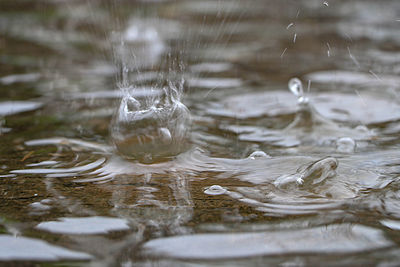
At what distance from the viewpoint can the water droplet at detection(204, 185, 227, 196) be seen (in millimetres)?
1915

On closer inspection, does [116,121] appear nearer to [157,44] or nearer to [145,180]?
[145,180]

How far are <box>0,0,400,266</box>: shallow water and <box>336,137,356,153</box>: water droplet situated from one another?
13 mm

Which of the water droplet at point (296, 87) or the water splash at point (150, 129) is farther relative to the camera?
the water droplet at point (296, 87)

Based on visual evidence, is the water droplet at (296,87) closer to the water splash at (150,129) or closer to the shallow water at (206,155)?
the shallow water at (206,155)

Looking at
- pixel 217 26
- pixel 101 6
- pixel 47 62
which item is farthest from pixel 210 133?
pixel 101 6

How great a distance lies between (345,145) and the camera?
243cm

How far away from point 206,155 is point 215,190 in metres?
0.42

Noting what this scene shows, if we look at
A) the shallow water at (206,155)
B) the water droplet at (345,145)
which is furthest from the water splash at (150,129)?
the water droplet at (345,145)

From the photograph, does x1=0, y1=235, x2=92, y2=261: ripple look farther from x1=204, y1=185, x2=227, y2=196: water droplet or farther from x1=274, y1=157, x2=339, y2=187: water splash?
x1=274, y1=157, x2=339, y2=187: water splash

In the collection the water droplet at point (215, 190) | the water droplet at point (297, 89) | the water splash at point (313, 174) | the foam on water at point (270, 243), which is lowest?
the foam on water at point (270, 243)

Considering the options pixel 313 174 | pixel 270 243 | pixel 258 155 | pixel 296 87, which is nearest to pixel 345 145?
pixel 258 155

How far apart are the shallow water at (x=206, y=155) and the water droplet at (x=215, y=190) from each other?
0.01 meters

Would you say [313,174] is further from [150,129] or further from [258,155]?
[150,129]

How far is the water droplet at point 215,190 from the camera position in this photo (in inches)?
75.4
